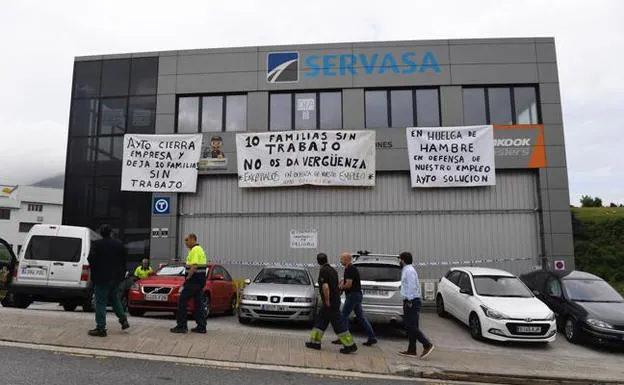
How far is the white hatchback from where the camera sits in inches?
404

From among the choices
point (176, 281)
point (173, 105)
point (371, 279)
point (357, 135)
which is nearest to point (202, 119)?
point (173, 105)

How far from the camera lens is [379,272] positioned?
1102 cm

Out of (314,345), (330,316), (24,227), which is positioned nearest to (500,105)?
(330,316)

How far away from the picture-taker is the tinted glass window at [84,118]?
59.2 feet

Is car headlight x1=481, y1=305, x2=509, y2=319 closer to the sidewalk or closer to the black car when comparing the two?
the sidewalk

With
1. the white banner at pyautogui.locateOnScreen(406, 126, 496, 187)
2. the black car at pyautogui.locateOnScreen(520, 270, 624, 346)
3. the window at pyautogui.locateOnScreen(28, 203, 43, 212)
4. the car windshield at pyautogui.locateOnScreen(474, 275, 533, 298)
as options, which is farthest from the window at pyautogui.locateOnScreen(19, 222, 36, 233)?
the black car at pyautogui.locateOnScreen(520, 270, 624, 346)

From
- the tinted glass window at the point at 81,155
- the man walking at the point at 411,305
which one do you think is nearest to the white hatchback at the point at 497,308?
the man walking at the point at 411,305

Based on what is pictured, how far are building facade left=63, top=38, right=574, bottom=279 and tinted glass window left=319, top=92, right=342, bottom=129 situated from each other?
0.13ft

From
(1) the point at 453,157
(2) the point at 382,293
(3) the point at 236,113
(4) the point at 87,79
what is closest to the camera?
(2) the point at 382,293

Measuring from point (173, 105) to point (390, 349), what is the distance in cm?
1207

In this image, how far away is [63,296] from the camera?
1148cm

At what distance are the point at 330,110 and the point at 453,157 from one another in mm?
4425

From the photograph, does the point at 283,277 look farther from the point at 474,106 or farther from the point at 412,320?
the point at 474,106

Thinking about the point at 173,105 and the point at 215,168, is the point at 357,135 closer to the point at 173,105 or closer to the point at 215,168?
the point at 215,168
